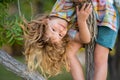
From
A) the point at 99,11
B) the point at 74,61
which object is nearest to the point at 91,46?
the point at 74,61

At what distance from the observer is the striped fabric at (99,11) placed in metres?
4.20

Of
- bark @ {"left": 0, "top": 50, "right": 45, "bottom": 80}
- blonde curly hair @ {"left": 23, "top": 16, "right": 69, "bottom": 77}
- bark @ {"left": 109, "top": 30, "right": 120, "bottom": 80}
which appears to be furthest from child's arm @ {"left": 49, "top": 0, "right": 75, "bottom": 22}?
bark @ {"left": 109, "top": 30, "right": 120, "bottom": 80}

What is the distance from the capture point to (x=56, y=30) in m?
4.17

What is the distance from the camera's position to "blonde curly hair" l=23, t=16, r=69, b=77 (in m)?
4.11

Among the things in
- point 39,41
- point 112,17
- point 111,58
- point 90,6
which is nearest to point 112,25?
point 112,17

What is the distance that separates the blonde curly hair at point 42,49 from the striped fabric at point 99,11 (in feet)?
0.46

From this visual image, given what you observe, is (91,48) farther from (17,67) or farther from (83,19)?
(17,67)

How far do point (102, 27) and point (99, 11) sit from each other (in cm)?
15

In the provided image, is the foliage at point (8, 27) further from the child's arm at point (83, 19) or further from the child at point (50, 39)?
the child's arm at point (83, 19)

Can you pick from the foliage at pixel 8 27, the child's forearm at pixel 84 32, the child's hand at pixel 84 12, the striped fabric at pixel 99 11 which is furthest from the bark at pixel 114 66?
the child's hand at pixel 84 12

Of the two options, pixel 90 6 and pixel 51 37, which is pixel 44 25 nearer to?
pixel 51 37

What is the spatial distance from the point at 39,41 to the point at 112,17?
25.1 inches

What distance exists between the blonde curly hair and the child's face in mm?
32

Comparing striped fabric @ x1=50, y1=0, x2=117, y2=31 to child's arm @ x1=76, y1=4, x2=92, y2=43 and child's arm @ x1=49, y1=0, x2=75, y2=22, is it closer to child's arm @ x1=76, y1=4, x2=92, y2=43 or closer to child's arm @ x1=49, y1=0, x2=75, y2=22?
child's arm @ x1=49, y1=0, x2=75, y2=22
